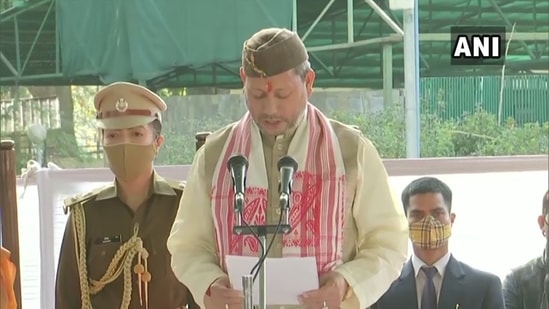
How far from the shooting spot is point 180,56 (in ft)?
10.5

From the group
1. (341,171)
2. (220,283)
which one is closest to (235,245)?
(220,283)

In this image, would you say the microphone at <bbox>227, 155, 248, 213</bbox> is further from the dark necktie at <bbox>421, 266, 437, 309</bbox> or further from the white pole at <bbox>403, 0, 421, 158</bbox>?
the white pole at <bbox>403, 0, 421, 158</bbox>

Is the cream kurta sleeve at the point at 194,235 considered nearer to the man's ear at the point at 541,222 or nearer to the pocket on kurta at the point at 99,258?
the pocket on kurta at the point at 99,258

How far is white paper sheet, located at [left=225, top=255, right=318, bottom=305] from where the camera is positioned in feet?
5.90

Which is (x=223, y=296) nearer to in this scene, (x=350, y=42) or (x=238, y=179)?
(x=238, y=179)

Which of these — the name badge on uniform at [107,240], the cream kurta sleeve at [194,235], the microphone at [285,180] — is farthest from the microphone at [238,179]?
the name badge on uniform at [107,240]

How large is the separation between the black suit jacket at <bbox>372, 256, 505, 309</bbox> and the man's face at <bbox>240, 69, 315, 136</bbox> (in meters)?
0.94

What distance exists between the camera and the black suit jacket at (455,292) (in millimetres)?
2637

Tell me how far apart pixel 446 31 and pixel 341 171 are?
148 centimetres

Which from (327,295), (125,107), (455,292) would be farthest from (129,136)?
(455,292)

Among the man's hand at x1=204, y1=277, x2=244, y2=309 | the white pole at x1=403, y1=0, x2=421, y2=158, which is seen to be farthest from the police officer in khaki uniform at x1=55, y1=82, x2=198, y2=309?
the white pole at x1=403, y1=0, x2=421, y2=158

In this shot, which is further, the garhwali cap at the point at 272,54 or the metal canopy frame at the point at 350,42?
the metal canopy frame at the point at 350,42

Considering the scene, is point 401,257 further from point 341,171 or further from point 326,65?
point 326,65

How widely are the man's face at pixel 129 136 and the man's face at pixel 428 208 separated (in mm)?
862
